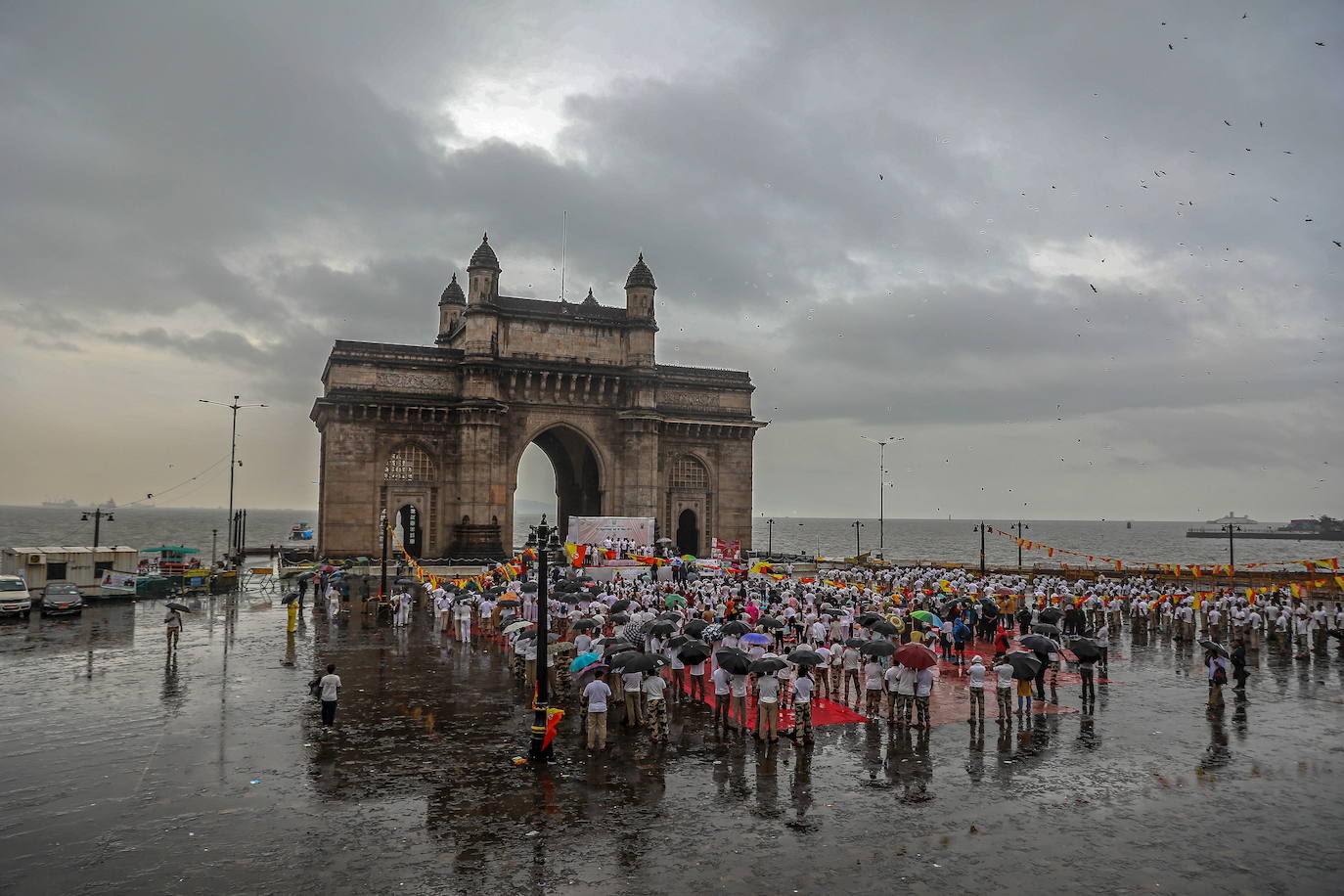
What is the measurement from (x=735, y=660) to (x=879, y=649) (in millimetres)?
3125

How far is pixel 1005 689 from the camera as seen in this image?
51.9 ft

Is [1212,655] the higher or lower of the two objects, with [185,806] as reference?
higher

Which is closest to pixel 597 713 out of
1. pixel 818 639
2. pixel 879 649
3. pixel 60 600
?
pixel 879 649

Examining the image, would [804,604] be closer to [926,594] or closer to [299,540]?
[926,594]

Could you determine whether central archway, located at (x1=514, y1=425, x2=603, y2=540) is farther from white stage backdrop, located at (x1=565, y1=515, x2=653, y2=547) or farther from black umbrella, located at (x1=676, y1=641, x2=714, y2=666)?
black umbrella, located at (x1=676, y1=641, x2=714, y2=666)

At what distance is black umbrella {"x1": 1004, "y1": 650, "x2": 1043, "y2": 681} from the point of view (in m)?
15.7

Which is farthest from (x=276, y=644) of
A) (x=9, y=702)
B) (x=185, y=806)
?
(x=185, y=806)

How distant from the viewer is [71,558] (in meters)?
36.7

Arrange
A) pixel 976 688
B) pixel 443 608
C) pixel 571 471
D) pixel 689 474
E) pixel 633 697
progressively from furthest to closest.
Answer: pixel 571 471 < pixel 689 474 < pixel 443 608 < pixel 976 688 < pixel 633 697

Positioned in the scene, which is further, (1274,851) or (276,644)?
(276,644)

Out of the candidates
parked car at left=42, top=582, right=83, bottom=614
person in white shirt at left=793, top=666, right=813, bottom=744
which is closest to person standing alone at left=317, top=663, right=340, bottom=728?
person in white shirt at left=793, top=666, right=813, bottom=744

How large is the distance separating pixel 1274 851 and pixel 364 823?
37.2ft

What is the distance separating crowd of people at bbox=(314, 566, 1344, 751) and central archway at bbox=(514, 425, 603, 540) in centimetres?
1992

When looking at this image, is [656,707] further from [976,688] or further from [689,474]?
[689,474]
